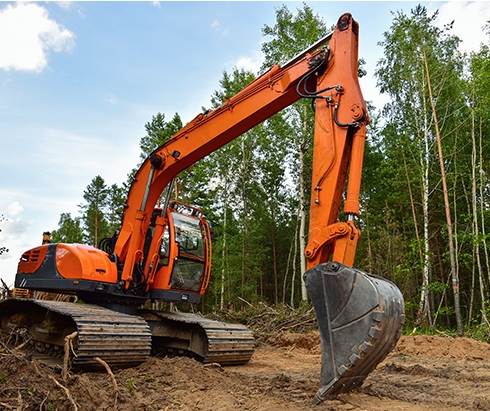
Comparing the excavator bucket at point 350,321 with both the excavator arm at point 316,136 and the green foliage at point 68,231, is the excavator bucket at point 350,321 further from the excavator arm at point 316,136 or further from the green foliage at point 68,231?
the green foliage at point 68,231

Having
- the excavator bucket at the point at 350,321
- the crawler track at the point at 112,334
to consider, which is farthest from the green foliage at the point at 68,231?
the excavator bucket at the point at 350,321

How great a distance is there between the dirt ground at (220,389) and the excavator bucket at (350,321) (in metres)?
0.30

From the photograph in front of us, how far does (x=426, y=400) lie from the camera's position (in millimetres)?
4770

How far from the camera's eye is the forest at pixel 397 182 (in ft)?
55.3

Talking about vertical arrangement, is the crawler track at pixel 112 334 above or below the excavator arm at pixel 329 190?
below

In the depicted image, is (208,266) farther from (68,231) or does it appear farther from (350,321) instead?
(68,231)

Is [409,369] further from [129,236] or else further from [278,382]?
[129,236]

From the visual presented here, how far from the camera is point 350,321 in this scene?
4.01 meters

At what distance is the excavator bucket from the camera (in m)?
3.93

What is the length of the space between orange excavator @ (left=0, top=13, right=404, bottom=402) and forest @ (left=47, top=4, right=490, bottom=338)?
698 centimetres

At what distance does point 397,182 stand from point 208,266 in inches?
498

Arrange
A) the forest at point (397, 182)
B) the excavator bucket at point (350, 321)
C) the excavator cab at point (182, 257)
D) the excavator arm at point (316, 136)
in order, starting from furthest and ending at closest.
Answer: the forest at point (397, 182) → the excavator cab at point (182, 257) → the excavator arm at point (316, 136) → the excavator bucket at point (350, 321)

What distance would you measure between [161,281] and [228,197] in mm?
18718

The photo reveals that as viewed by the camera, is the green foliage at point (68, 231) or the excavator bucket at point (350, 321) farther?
the green foliage at point (68, 231)
